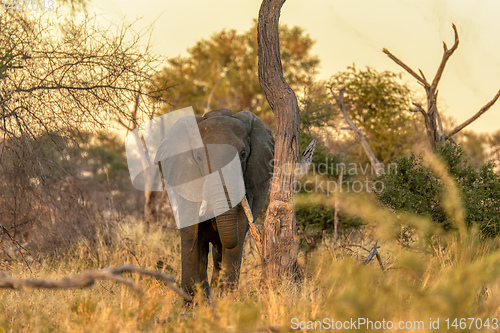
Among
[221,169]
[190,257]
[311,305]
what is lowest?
[311,305]

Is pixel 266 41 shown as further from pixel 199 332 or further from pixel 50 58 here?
pixel 199 332

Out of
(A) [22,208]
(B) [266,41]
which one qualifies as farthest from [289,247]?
(A) [22,208]

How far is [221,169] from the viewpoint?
7.00 metres

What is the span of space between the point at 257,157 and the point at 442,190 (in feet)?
8.36

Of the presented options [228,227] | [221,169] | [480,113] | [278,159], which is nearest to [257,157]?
[278,159]

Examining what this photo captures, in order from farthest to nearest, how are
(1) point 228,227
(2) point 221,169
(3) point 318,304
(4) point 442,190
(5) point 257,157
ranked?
(4) point 442,190 < (5) point 257,157 < (2) point 221,169 < (1) point 228,227 < (3) point 318,304

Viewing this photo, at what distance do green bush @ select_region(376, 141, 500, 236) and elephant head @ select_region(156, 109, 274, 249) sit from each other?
196 centimetres

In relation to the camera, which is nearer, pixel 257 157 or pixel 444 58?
pixel 257 157

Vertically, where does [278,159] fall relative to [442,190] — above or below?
above

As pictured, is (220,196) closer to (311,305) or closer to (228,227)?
(228,227)

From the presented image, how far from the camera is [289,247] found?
693 centimetres

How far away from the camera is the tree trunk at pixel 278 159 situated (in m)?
6.91

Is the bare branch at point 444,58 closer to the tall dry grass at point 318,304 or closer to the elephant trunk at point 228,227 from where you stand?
the tall dry grass at point 318,304

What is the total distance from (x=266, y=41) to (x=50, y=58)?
295 centimetres
